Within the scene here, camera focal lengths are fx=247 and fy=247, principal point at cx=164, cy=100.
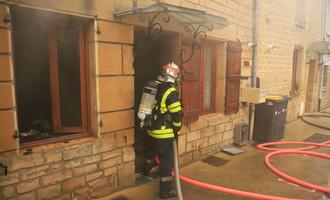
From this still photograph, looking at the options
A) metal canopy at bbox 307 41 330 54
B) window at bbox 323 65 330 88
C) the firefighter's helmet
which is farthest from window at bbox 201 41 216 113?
window at bbox 323 65 330 88

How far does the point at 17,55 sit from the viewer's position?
304 centimetres

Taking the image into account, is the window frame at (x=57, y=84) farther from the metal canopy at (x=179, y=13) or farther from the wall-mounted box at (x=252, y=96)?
the wall-mounted box at (x=252, y=96)

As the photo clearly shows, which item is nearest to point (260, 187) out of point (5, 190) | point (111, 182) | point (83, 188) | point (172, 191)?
point (172, 191)

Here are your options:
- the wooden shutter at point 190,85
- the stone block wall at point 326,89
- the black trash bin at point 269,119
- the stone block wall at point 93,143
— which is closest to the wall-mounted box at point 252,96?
the black trash bin at point 269,119

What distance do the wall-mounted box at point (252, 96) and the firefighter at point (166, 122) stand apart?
9.92 ft

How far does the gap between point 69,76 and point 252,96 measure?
4.30 m

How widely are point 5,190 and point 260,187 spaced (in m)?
3.51

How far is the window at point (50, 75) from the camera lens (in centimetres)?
306

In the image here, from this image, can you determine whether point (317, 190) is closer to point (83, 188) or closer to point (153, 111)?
point (153, 111)

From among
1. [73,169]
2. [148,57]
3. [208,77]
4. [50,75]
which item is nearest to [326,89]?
[208,77]

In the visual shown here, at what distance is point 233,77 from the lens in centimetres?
574

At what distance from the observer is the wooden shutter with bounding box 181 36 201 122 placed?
4.48 metres

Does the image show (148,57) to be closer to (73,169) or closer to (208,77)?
(208,77)

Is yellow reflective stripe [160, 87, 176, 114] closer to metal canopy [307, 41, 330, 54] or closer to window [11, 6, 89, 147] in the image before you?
window [11, 6, 89, 147]
